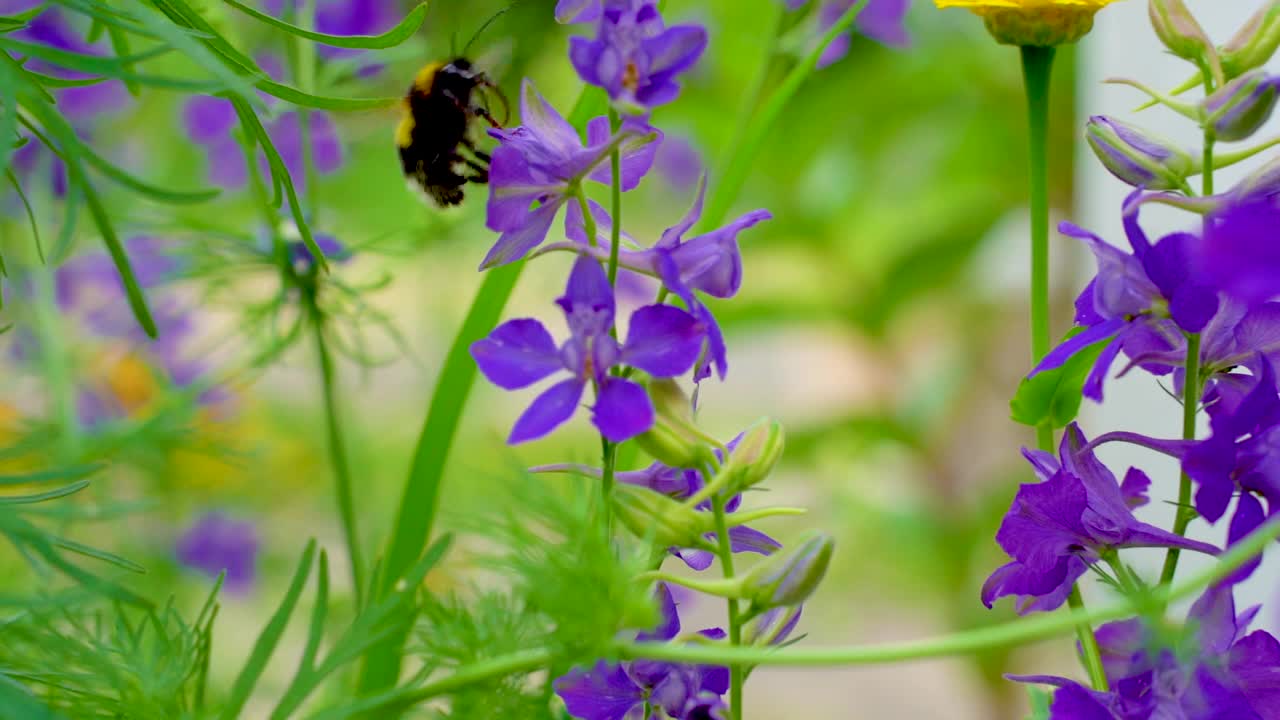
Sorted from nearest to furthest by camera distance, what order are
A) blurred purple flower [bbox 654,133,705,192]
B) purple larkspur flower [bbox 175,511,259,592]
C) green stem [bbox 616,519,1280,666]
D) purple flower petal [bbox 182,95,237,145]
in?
green stem [bbox 616,519,1280,666]
purple flower petal [bbox 182,95,237,145]
purple larkspur flower [bbox 175,511,259,592]
blurred purple flower [bbox 654,133,705,192]

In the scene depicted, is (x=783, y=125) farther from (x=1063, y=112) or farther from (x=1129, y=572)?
(x=1129, y=572)

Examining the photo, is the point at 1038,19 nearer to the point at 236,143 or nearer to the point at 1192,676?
the point at 1192,676

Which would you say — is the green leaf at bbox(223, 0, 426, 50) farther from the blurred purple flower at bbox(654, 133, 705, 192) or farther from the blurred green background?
the blurred purple flower at bbox(654, 133, 705, 192)

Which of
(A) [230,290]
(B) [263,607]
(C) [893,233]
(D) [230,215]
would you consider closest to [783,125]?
(C) [893,233]

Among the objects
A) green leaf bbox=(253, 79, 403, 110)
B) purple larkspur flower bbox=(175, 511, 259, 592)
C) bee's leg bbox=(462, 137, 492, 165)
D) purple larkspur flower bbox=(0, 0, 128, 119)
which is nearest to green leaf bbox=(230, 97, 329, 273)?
green leaf bbox=(253, 79, 403, 110)

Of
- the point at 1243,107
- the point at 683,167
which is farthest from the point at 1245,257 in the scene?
the point at 683,167

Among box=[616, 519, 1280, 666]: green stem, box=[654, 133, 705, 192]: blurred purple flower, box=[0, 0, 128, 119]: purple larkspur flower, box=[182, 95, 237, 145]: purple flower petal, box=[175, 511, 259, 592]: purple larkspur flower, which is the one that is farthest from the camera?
box=[654, 133, 705, 192]: blurred purple flower
